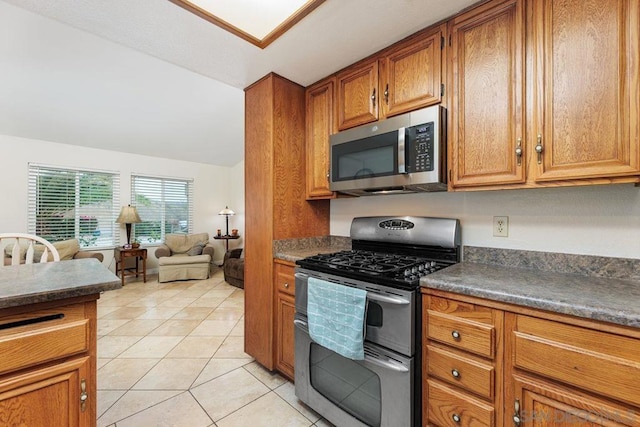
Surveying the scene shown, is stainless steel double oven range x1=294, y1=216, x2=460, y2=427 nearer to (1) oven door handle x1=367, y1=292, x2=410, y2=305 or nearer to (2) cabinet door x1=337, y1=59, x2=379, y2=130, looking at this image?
(1) oven door handle x1=367, y1=292, x2=410, y2=305

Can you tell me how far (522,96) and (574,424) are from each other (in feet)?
4.15

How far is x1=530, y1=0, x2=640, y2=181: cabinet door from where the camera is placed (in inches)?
39.8

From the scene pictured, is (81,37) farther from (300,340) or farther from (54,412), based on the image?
(300,340)

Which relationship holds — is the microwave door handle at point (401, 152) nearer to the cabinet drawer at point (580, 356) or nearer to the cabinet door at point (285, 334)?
the cabinet drawer at point (580, 356)

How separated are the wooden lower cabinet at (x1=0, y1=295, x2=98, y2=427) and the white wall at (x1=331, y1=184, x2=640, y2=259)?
5.94ft

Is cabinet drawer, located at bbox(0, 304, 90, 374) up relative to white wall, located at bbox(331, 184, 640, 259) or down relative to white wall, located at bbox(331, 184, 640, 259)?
down

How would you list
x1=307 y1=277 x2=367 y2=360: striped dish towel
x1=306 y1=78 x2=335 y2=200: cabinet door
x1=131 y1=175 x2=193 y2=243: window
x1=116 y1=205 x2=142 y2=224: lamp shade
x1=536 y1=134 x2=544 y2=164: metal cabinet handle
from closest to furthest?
1. x1=536 y1=134 x2=544 y2=164: metal cabinet handle
2. x1=307 y1=277 x2=367 y2=360: striped dish towel
3. x1=306 y1=78 x2=335 y2=200: cabinet door
4. x1=116 y1=205 x2=142 y2=224: lamp shade
5. x1=131 y1=175 x2=193 y2=243: window

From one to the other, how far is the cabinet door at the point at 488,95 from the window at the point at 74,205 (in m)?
5.47

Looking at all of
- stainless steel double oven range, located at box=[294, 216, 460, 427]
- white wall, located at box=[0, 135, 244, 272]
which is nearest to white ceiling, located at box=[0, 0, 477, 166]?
white wall, located at box=[0, 135, 244, 272]

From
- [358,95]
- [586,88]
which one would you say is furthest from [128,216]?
[586,88]

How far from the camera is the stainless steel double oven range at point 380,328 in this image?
1.21 metres

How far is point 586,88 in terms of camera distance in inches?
42.8

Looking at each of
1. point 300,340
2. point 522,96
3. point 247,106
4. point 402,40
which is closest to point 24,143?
point 247,106

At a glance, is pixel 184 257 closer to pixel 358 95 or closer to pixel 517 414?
pixel 358 95
